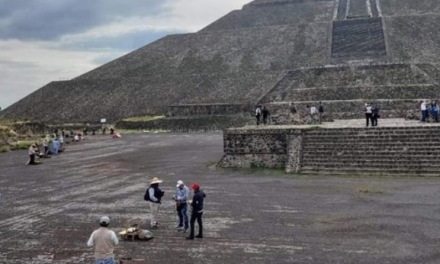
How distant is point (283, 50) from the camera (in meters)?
52.0

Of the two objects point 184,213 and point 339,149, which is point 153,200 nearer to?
point 184,213

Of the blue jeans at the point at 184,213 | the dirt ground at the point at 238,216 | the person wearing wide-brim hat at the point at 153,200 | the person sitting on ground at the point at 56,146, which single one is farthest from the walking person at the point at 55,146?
the blue jeans at the point at 184,213

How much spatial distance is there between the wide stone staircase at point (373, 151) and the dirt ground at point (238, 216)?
1075 mm

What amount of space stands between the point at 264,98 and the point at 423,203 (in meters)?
27.8

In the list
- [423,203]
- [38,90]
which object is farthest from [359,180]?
[38,90]

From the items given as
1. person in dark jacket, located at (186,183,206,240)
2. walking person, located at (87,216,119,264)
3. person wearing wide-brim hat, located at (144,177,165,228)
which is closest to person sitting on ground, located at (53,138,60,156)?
person wearing wide-brim hat, located at (144,177,165,228)

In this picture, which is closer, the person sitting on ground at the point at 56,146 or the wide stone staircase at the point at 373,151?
the wide stone staircase at the point at 373,151

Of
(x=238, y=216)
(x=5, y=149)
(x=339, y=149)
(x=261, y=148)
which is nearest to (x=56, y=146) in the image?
(x=5, y=149)

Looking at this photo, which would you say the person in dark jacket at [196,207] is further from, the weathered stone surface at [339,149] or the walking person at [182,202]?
the weathered stone surface at [339,149]

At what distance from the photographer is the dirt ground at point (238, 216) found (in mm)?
9328

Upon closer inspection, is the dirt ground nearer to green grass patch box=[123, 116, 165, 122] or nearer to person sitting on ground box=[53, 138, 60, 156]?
person sitting on ground box=[53, 138, 60, 156]

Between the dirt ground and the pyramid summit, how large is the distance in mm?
17722

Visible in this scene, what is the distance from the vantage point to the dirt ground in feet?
30.6

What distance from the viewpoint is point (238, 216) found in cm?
1216
